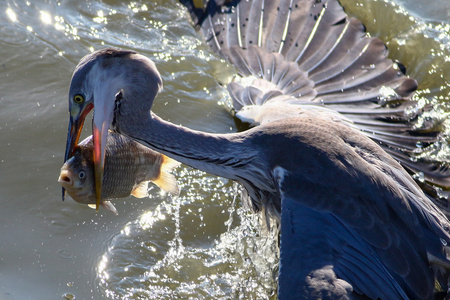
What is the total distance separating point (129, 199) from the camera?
5.03m

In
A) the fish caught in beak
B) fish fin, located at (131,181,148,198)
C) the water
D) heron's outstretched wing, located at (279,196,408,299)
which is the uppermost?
heron's outstretched wing, located at (279,196,408,299)

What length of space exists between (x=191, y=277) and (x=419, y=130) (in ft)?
9.04

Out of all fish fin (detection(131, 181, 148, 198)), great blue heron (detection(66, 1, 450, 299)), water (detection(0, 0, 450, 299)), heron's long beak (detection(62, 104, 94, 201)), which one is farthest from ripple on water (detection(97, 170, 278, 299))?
heron's long beak (detection(62, 104, 94, 201))

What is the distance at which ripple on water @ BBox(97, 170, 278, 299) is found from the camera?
4.39 metres

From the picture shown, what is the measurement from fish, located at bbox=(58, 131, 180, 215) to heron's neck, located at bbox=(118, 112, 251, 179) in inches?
2.7

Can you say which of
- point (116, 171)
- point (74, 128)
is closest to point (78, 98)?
point (74, 128)

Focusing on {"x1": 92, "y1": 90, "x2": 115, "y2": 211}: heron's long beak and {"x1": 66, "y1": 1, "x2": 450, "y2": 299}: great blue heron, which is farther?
{"x1": 92, "y1": 90, "x2": 115, "y2": 211}: heron's long beak

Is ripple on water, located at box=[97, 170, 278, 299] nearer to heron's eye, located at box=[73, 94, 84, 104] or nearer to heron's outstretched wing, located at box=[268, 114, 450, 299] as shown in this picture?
heron's outstretched wing, located at box=[268, 114, 450, 299]

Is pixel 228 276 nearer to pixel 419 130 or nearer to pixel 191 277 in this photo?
pixel 191 277

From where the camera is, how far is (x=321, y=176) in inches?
149

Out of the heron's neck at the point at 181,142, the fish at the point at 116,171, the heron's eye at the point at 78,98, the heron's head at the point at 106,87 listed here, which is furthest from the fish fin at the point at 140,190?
the heron's eye at the point at 78,98

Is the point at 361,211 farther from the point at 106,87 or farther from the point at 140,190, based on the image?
the point at 106,87

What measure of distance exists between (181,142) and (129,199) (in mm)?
1292

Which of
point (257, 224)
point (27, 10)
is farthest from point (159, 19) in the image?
point (257, 224)
